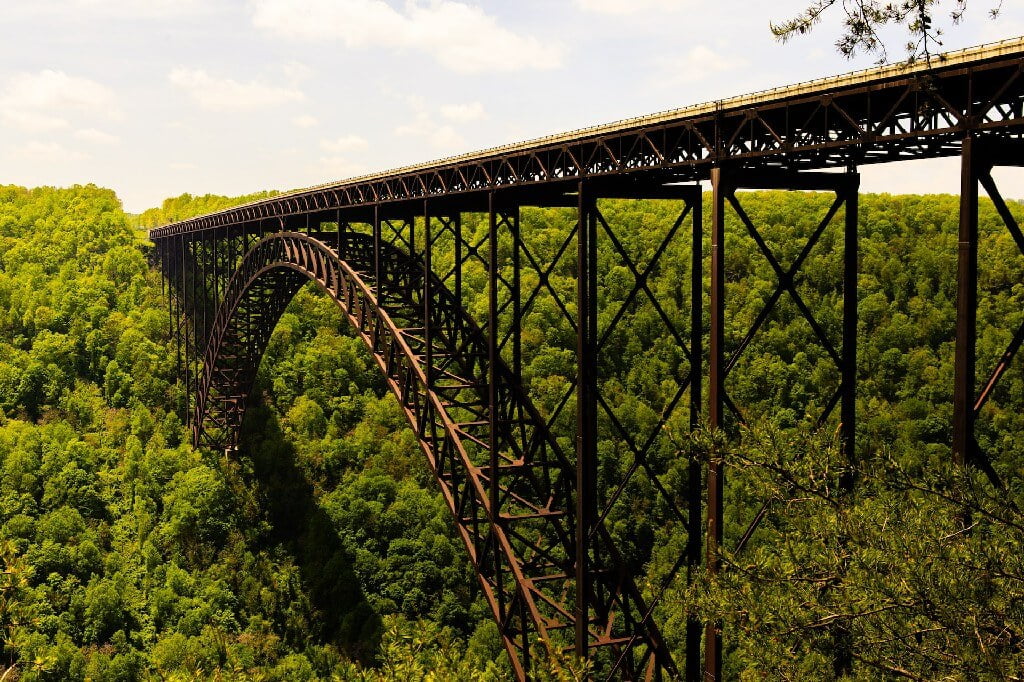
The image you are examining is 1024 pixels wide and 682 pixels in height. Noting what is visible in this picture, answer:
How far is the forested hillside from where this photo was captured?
35.4 metres

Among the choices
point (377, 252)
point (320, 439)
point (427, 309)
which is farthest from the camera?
point (320, 439)

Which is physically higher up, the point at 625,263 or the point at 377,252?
the point at 377,252

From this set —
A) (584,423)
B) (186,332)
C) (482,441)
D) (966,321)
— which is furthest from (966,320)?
(186,332)

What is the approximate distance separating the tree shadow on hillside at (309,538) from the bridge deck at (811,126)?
26.5m

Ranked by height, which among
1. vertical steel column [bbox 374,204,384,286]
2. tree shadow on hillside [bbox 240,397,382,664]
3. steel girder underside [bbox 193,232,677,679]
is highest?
vertical steel column [bbox 374,204,384,286]

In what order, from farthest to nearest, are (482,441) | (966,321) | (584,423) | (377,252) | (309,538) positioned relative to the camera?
(309,538)
(377,252)
(482,441)
(584,423)
(966,321)

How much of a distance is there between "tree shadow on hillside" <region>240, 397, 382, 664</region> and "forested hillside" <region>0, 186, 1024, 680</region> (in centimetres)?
11

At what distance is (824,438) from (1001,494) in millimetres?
1527

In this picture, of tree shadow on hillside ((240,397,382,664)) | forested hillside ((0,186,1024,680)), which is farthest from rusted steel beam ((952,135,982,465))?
tree shadow on hillside ((240,397,382,664))

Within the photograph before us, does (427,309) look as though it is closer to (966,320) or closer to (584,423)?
(584,423)

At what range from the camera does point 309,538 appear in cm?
4000

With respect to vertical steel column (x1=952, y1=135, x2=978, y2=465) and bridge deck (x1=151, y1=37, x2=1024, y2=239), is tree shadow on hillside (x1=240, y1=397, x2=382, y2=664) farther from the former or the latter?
vertical steel column (x1=952, y1=135, x2=978, y2=465)

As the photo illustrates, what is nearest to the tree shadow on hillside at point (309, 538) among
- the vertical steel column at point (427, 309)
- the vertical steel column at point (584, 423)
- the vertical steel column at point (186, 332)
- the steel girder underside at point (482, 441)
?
the vertical steel column at point (186, 332)

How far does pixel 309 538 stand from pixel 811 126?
34683 mm
